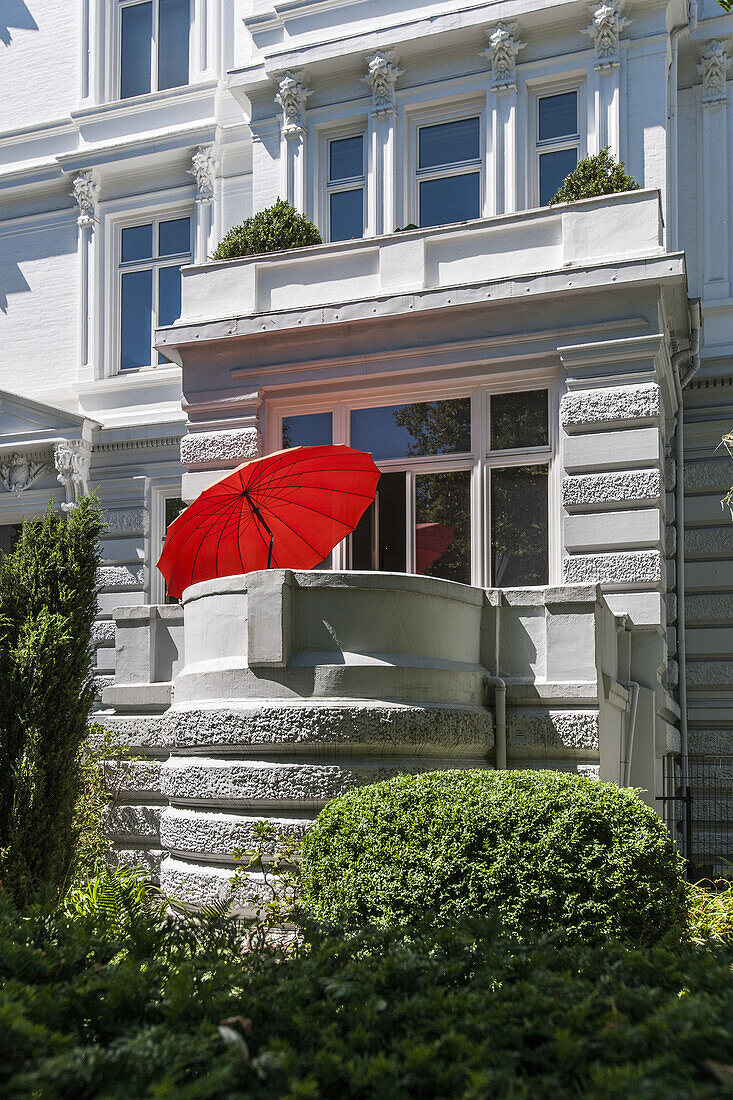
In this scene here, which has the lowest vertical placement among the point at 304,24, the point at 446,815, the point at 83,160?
the point at 446,815

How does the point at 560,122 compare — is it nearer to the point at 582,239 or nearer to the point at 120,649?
the point at 582,239

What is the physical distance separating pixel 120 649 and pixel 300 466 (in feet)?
→ 9.14

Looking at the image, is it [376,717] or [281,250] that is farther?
[281,250]

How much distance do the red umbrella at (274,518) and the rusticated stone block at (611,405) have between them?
268 centimetres

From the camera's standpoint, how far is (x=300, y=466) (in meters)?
9.63

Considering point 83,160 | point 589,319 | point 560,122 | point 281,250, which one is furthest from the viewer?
point 83,160

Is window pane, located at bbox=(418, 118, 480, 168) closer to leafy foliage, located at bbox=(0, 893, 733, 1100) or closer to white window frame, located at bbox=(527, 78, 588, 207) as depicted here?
white window frame, located at bbox=(527, 78, 588, 207)

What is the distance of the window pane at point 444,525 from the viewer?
11922 mm

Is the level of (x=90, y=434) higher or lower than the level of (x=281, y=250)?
lower

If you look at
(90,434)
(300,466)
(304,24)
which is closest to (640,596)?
(300,466)

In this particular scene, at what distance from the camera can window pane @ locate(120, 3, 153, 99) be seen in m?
20.3

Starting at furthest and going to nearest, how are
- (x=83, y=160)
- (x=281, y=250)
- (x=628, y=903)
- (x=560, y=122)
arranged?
(x=83, y=160)
(x=560, y=122)
(x=281, y=250)
(x=628, y=903)

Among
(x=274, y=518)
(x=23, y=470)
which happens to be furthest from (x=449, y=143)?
(x=274, y=518)

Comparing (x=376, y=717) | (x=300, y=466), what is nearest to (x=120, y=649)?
(x=300, y=466)
